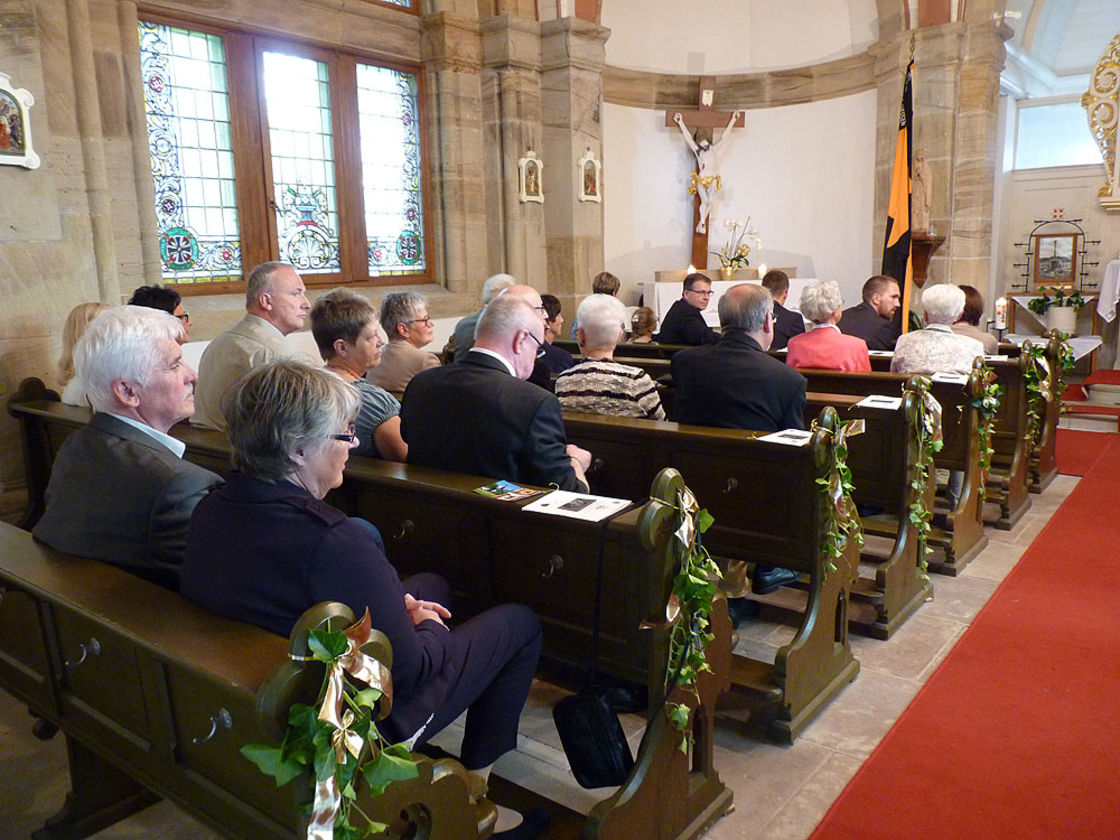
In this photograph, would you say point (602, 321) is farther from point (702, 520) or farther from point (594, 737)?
point (594, 737)

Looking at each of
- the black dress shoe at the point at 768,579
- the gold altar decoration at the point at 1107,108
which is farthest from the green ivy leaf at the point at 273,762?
the gold altar decoration at the point at 1107,108

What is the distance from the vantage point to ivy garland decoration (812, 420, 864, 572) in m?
2.91

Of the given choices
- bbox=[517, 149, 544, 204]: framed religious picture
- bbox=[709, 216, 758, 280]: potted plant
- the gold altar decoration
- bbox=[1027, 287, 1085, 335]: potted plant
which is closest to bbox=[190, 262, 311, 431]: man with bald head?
bbox=[517, 149, 544, 204]: framed religious picture

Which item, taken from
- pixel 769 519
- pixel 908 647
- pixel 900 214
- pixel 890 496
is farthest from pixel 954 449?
pixel 900 214

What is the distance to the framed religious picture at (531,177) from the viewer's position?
8.38 metres

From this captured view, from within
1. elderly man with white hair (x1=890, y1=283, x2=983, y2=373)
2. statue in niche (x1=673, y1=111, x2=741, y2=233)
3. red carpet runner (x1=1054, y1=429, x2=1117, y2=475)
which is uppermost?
statue in niche (x1=673, y1=111, x2=741, y2=233)

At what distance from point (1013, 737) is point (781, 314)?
13.8ft

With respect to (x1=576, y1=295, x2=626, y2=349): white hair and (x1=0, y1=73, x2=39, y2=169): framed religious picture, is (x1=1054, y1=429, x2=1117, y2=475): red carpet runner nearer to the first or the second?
(x1=576, y1=295, x2=626, y2=349): white hair

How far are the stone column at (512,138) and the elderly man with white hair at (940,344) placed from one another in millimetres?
4481

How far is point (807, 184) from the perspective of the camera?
1049 centimetres

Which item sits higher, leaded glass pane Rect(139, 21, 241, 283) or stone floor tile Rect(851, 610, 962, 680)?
leaded glass pane Rect(139, 21, 241, 283)

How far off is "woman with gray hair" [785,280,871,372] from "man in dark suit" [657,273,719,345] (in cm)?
138

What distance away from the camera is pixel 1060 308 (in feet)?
32.6

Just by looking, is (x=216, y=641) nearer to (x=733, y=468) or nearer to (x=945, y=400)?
(x=733, y=468)
